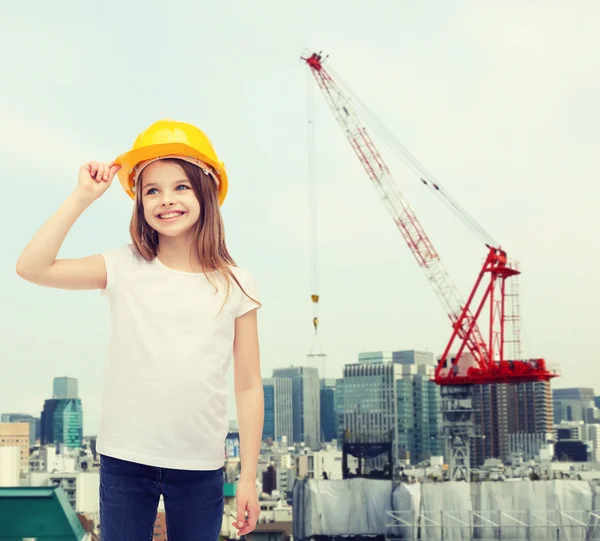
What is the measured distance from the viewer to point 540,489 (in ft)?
107

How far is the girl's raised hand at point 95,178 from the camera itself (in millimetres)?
2121

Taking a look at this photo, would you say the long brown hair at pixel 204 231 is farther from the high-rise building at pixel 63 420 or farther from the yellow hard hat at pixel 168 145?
the high-rise building at pixel 63 420

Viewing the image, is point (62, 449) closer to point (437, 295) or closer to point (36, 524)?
point (437, 295)

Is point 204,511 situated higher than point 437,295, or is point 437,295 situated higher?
point 437,295

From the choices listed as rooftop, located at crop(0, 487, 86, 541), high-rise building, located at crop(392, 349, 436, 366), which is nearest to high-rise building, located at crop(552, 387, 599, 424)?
high-rise building, located at crop(392, 349, 436, 366)

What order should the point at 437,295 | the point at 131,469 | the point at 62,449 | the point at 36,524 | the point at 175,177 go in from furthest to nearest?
the point at 62,449 → the point at 437,295 → the point at 36,524 → the point at 175,177 → the point at 131,469

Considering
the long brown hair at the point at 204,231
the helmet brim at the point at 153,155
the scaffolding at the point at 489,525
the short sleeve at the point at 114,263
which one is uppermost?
the helmet brim at the point at 153,155

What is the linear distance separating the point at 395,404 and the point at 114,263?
278ft

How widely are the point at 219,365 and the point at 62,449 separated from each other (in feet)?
245

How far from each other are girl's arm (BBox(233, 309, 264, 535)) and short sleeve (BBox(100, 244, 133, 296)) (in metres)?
0.30

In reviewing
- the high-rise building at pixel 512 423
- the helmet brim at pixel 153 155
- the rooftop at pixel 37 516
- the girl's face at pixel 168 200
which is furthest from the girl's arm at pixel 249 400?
the high-rise building at pixel 512 423

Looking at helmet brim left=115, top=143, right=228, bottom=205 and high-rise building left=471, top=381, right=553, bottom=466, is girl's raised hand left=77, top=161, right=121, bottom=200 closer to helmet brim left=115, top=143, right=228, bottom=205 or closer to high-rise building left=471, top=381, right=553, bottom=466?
helmet brim left=115, top=143, right=228, bottom=205

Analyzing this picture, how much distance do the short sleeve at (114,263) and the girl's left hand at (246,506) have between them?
Result: 55 cm

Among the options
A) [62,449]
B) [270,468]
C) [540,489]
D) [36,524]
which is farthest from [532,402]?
[36,524]
